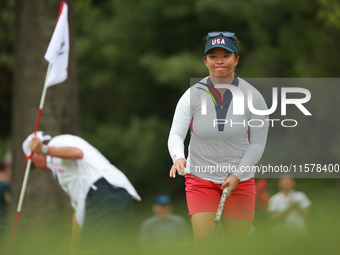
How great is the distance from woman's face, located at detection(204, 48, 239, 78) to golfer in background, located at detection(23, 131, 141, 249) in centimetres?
189

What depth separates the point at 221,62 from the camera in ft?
17.6

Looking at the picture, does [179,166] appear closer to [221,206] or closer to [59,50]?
[221,206]

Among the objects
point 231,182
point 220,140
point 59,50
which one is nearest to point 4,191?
point 59,50

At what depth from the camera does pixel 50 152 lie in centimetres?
675

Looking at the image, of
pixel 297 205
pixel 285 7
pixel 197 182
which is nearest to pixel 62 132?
pixel 297 205

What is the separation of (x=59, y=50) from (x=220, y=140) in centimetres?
317

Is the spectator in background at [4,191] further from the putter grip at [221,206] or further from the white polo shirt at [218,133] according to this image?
the putter grip at [221,206]

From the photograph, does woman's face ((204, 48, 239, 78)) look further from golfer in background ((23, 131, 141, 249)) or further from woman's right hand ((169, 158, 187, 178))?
golfer in background ((23, 131, 141, 249))

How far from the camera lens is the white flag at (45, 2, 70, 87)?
25.9 ft

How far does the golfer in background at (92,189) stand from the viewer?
685cm

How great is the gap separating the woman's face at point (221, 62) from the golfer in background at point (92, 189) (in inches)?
74.6

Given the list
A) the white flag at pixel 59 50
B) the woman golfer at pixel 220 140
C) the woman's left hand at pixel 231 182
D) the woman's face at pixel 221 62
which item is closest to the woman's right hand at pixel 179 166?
the woman golfer at pixel 220 140

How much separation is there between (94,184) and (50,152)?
49cm

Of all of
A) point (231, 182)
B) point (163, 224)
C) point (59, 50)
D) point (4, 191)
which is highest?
point (59, 50)
